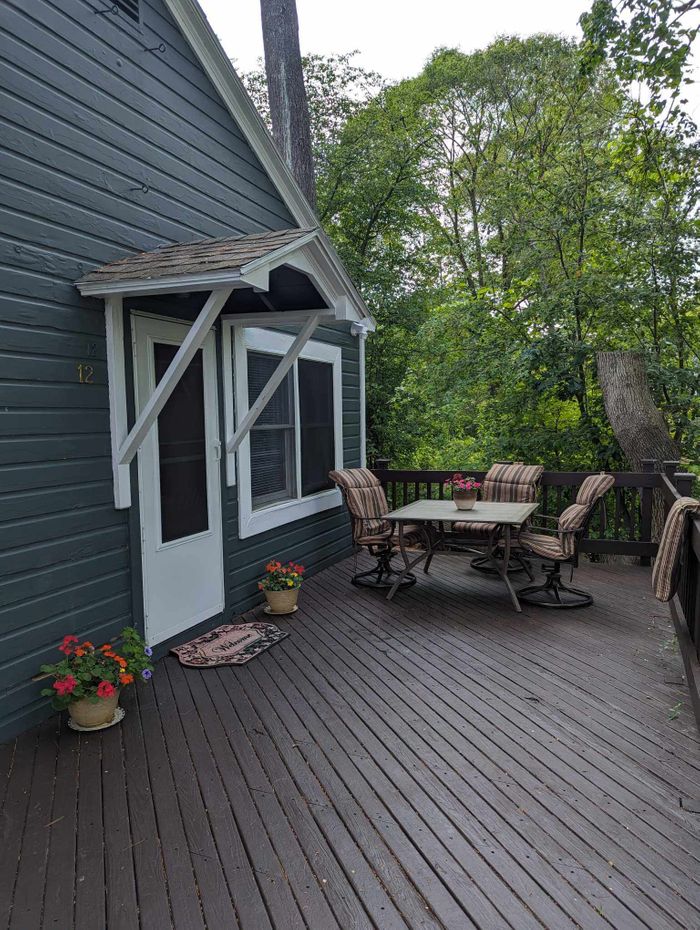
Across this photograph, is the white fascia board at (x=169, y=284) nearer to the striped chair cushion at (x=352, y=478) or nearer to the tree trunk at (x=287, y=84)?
the striped chair cushion at (x=352, y=478)

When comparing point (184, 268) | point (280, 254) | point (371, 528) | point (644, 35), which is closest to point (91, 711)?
point (184, 268)

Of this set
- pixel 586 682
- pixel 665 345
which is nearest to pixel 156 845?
pixel 586 682

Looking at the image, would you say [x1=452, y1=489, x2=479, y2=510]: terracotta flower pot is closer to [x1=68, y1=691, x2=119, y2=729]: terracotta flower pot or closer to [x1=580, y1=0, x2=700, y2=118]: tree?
[x1=68, y1=691, x2=119, y2=729]: terracotta flower pot

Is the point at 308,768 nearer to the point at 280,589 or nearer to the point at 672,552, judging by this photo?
the point at 280,589

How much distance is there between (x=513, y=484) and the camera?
582 cm

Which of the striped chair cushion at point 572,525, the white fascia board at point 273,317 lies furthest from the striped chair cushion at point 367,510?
the white fascia board at point 273,317

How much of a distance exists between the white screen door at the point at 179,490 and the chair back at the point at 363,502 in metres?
1.37

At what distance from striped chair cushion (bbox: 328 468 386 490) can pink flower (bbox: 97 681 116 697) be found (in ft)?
9.50

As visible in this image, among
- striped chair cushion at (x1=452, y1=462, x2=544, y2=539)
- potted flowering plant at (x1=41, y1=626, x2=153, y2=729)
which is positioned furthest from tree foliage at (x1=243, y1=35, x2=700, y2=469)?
potted flowering plant at (x1=41, y1=626, x2=153, y2=729)

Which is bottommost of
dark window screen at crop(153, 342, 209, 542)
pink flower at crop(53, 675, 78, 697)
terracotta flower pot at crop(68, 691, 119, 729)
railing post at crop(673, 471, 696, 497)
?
terracotta flower pot at crop(68, 691, 119, 729)

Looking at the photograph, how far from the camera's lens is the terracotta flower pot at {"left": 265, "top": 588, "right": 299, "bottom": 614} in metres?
4.43

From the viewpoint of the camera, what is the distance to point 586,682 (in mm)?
3309

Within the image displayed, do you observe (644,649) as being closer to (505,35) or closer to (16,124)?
(16,124)

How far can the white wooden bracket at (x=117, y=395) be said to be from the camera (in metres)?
3.18
